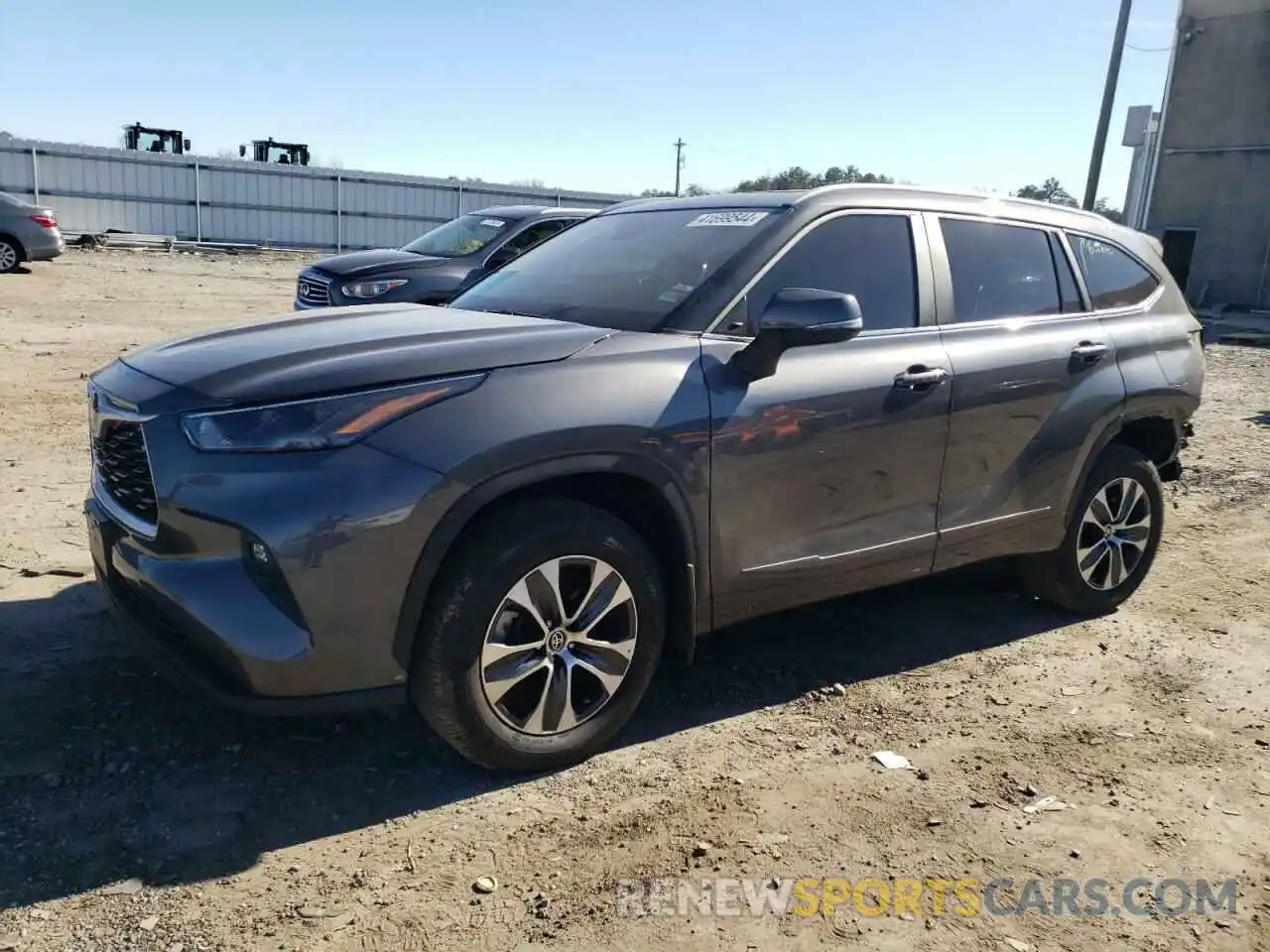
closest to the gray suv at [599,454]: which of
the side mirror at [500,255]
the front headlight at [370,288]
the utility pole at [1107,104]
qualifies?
the front headlight at [370,288]

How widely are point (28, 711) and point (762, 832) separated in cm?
243

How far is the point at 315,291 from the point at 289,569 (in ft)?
25.1

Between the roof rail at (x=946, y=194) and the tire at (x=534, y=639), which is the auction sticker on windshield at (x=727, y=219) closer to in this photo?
the roof rail at (x=946, y=194)

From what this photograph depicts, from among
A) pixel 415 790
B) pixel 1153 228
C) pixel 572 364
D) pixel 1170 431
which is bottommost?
pixel 415 790

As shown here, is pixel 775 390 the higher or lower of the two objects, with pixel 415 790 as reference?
higher

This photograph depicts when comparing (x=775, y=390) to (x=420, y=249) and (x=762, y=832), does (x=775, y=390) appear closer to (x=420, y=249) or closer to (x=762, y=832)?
(x=762, y=832)

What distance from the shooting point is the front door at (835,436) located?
3428 mm

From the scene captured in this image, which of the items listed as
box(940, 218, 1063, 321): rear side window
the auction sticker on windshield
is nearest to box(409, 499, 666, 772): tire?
the auction sticker on windshield

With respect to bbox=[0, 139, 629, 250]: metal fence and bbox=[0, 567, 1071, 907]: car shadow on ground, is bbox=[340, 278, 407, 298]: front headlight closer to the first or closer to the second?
bbox=[0, 567, 1071, 907]: car shadow on ground

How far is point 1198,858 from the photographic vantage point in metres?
2.99

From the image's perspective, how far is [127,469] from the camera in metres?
3.14

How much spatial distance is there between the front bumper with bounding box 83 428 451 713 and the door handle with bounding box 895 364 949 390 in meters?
1.84

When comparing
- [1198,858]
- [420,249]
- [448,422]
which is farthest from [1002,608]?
[420,249]

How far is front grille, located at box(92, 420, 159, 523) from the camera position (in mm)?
3012
